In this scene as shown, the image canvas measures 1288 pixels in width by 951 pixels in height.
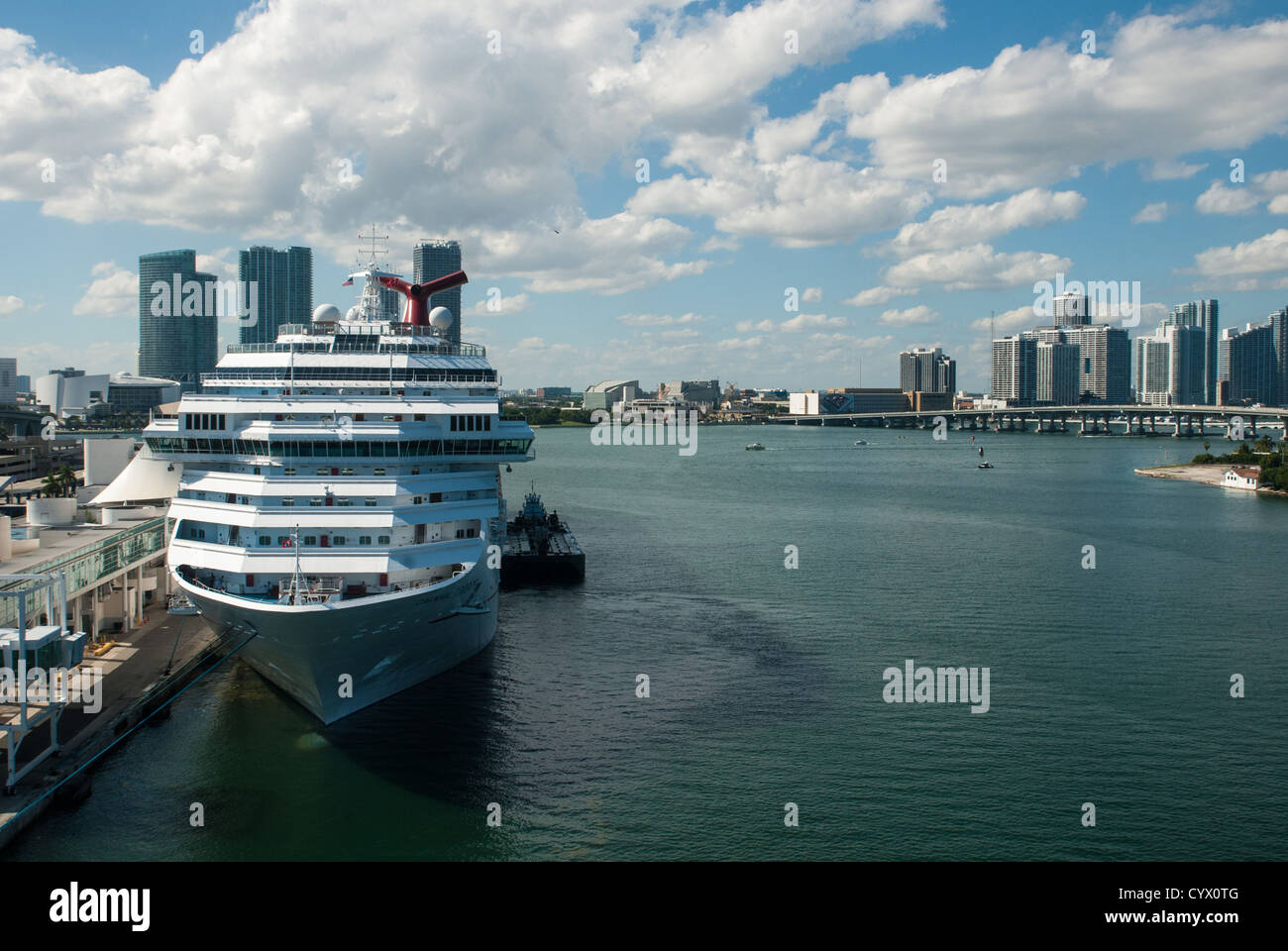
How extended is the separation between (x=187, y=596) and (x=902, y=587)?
24.8 meters

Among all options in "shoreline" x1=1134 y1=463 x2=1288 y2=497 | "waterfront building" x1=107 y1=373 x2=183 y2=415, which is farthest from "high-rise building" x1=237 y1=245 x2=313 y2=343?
"shoreline" x1=1134 y1=463 x2=1288 y2=497

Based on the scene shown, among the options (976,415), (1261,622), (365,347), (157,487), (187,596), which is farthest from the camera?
(976,415)

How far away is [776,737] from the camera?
69.7 ft

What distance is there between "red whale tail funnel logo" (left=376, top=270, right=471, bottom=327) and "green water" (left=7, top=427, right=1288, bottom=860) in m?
10.4

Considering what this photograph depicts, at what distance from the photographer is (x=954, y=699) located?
78.5 ft

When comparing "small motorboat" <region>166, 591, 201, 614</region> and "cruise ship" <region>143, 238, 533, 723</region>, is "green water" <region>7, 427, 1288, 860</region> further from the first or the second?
"small motorboat" <region>166, 591, 201, 614</region>

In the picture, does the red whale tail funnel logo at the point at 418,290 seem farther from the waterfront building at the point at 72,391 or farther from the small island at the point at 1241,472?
the waterfront building at the point at 72,391

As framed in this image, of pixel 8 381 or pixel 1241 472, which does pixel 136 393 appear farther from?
pixel 1241 472

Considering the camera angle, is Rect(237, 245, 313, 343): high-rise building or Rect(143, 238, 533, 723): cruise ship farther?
Rect(237, 245, 313, 343): high-rise building

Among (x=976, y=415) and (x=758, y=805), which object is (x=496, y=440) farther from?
(x=976, y=415)

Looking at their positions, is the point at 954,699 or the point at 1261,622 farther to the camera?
the point at 1261,622

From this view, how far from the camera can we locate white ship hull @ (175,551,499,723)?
63.8 ft
